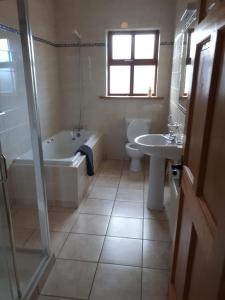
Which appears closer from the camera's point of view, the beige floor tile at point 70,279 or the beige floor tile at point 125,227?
the beige floor tile at point 70,279

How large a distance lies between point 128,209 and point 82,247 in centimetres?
78

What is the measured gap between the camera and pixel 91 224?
2.38 m

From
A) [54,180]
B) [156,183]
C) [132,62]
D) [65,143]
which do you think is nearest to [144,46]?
[132,62]

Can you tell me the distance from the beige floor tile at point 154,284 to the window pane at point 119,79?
299 cm

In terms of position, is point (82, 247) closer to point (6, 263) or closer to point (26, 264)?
point (26, 264)

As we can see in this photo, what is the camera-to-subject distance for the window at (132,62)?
12.3 feet

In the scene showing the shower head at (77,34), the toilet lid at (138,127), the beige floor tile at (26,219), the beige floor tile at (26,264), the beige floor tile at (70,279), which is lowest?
the beige floor tile at (70,279)

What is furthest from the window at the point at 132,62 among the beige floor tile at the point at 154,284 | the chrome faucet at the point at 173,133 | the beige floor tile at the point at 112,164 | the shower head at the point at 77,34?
the beige floor tile at the point at 154,284

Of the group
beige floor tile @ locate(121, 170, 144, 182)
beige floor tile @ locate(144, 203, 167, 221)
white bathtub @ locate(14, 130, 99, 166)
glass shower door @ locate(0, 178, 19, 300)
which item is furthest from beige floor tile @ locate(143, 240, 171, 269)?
white bathtub @ locate(14, 130, 99, 166)

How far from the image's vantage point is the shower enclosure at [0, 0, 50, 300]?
1417 millimetres

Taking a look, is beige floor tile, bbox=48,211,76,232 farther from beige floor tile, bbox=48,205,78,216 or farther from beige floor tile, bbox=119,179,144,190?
beige floor tile, bbox=119,179,144,190

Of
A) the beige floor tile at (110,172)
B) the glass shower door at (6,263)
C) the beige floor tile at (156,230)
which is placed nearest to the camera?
the glass shower door at (6,263)

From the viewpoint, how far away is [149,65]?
12.6ft

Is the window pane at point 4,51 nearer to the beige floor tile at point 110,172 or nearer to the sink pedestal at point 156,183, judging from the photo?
the sink pedestal at point 156,183
